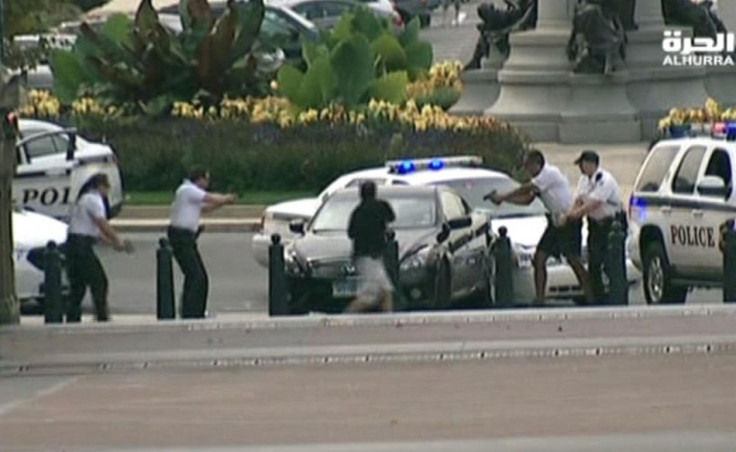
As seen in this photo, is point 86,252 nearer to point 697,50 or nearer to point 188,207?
point 188,207

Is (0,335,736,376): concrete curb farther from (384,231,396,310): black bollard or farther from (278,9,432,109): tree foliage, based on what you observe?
(278,9,432,109): tree foliage

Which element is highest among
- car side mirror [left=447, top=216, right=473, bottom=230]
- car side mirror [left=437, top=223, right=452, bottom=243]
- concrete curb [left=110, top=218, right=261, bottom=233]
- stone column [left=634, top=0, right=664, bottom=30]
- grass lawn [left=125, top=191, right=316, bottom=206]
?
stone column [left=634, top=0, right=664, bottom=30]

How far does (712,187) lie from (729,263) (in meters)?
1.46

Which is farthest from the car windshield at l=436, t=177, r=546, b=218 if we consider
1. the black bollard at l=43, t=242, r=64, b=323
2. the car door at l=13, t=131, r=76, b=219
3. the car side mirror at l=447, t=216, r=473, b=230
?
the car door at l=13, t=131, r=76, b=219

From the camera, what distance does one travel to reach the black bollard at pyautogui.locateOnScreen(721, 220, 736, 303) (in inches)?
865

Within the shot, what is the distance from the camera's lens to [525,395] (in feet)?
54.3

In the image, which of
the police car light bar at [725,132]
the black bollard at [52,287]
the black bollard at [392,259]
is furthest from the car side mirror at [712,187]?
the black bollard at [52,287]

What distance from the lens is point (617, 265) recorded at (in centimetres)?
2238

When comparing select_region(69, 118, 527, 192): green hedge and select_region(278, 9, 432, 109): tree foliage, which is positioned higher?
select_region(278, 9, 432, 109): tree foliage

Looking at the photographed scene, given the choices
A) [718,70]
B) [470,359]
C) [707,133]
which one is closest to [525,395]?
[470,359]

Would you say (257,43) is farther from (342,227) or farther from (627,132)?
(342,227)

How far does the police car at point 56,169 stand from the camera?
30625 mm

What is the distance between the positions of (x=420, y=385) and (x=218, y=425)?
2.21 metres

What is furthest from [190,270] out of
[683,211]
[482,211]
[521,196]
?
[683,211]
